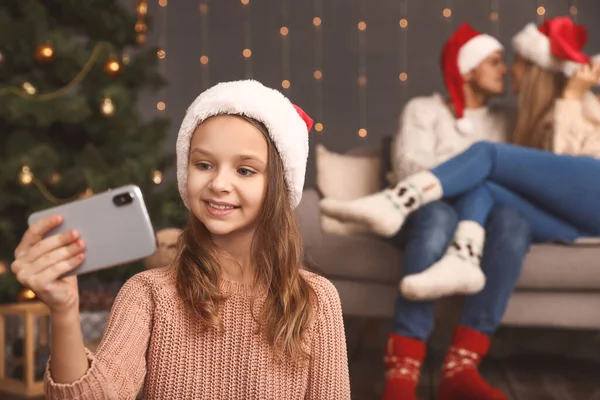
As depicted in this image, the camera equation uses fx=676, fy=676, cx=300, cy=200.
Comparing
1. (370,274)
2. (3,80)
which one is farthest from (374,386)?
(3,80)

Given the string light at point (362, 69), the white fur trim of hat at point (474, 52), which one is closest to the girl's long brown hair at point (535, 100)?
the white fur trim of hat at point (474, 52)

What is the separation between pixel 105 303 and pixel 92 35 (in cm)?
105

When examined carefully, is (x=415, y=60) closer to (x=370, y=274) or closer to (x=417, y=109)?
(x=417, y=109)

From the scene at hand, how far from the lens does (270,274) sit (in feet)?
3.00

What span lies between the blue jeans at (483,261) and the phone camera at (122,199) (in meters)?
1.17

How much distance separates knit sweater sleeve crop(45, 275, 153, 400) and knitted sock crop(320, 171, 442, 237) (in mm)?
940

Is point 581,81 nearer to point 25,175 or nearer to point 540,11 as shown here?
point 540,11

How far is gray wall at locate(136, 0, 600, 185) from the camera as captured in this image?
10.7 feet

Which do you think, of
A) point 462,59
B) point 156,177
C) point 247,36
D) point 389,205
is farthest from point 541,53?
point 247,36

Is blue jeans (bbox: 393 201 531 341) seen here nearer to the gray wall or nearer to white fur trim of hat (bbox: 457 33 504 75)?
white fur trim of hat (bbox: 457 33 504 75)

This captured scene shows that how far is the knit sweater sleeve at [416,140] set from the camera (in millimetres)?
2234

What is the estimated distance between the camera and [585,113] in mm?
2270

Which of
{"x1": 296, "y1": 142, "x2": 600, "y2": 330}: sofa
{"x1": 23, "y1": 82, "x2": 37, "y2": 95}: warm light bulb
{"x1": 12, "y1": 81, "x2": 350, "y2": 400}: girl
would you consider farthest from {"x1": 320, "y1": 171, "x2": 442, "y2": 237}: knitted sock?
{"x1": 23, "y1": 82, "x2": 37, "y2": 95}: warm light bulb

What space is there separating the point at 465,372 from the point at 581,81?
1.11 metres
